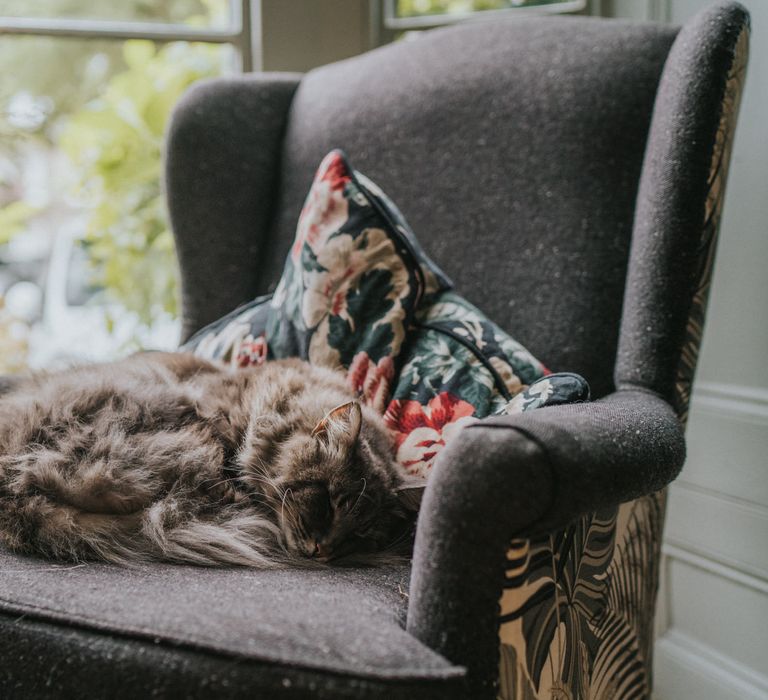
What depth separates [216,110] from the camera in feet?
5.14

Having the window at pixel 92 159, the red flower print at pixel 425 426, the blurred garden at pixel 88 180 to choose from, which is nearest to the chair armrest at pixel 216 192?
the blurred garden at pixel 88 180

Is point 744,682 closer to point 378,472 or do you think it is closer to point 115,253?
point 378,472

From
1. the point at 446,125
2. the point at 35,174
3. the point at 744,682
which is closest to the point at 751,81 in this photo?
the point at 446,125

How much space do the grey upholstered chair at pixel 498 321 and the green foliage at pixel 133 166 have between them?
0.36 m

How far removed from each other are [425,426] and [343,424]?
15 centimetres

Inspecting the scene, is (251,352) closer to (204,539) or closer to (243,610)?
(204,539)

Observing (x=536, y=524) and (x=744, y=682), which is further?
(x=744, y=682)

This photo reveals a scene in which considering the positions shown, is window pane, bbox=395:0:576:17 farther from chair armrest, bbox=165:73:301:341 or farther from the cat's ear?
the cat's ear

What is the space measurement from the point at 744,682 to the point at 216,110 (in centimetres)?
154

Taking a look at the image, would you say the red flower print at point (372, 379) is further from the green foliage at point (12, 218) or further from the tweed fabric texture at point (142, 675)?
the green foliage at point (12, 218)

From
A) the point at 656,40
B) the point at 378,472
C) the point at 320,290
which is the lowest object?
the point at 378,472

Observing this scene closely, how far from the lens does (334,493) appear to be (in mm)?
970

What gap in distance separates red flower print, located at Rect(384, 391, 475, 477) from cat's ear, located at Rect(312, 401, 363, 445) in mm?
117

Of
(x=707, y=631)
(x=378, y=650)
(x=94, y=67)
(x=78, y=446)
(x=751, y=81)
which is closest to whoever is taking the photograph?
(x=378, y=650)
